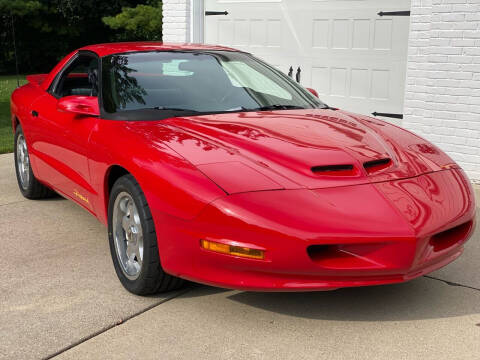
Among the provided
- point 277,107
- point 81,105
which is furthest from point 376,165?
point 81,105

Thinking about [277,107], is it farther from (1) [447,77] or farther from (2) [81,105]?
(1) [447,77]

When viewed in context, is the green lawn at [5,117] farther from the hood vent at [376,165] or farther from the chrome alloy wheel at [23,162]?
the hood vent at [376,165]

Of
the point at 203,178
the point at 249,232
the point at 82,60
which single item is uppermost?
the point at 82,60

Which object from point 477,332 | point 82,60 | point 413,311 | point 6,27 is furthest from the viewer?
point 6,27

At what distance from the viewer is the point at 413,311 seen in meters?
3.30

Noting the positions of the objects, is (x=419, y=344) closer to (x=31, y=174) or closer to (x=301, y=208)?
(x=301, y=208)

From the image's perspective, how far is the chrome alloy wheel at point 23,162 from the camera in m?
5.57

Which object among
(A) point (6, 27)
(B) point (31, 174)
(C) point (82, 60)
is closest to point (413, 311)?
(C) point (82, 60)

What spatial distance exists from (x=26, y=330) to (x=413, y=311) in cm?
192

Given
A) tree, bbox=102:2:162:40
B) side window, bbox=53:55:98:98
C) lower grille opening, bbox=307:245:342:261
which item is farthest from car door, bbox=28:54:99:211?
tree, bbox=102:2:162:40

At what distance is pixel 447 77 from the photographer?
657 centimetres

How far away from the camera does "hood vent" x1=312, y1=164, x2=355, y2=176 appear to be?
3133 millimetres

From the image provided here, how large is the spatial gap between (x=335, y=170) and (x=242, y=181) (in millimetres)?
496

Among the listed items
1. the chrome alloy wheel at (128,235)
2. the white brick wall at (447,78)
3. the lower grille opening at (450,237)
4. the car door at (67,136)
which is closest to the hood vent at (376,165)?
the lower grille opening at (450,237)
